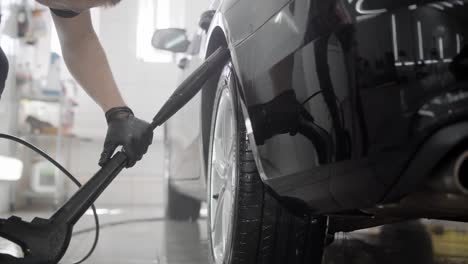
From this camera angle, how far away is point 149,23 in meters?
4.98

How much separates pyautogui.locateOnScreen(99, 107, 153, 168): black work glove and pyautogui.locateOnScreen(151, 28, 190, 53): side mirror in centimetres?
96

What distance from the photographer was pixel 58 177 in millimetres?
4129

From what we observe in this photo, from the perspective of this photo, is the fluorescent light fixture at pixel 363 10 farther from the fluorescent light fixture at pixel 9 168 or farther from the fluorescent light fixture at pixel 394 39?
the fluorescent light fixture at pixel 9 168

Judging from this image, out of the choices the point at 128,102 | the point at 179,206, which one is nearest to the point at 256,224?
the point at 179,206

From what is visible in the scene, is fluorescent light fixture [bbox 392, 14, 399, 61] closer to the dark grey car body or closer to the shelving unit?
the dark grey car body

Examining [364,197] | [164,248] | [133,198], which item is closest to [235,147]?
[364,197]

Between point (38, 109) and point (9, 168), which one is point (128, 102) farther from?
point (9, 168)

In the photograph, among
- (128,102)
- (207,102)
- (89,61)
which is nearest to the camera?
(89,61)

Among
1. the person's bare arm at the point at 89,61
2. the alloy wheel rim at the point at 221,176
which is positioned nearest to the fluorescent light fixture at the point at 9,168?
the person's bare arm at the point at 89,61

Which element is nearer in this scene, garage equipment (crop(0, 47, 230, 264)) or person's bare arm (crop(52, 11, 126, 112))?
garage equipment (crop(0, 47, 230, 264))

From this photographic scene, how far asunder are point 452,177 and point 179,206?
266 cm

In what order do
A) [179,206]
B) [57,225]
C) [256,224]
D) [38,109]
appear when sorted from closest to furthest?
[256,224] → [57,225] → [179,206] → [38,109]

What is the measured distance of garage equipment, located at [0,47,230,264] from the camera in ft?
3.54

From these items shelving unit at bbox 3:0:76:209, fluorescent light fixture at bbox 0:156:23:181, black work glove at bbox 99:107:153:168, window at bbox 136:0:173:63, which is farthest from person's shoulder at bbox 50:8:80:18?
window at bbox 136:0:173:63
